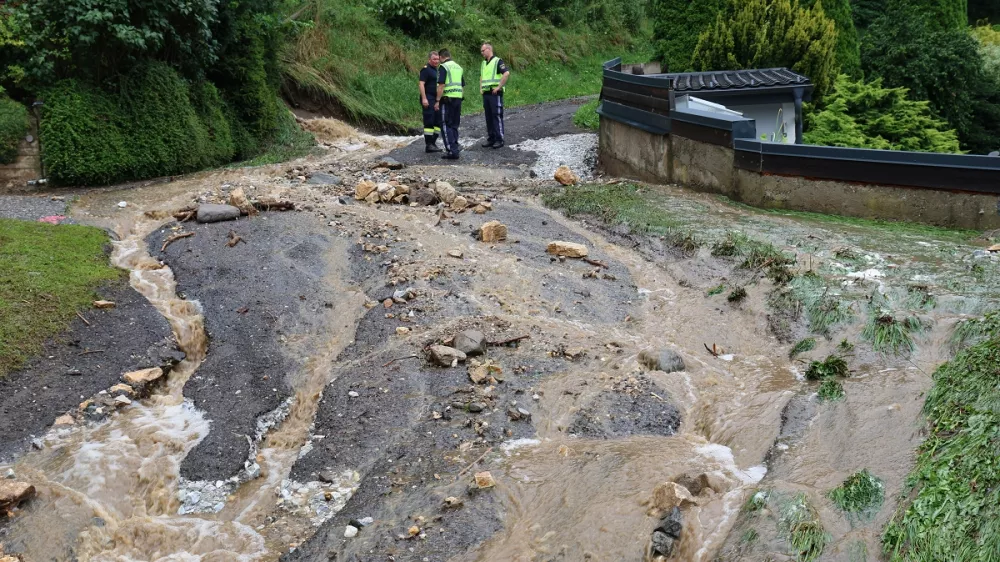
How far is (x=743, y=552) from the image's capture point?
183 inches

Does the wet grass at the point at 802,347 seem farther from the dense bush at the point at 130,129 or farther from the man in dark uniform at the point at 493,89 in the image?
the dense bush at the point at 130,129

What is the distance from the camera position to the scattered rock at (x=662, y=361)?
7109 millimetres

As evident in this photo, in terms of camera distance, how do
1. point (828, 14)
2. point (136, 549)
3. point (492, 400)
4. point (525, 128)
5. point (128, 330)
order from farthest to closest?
1. point (525, 128)
2. point (828, 14)
3. point (128, 330)
4. point (492, 400)
5. point (136, 549)

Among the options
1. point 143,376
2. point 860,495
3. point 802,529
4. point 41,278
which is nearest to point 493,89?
point 41,278

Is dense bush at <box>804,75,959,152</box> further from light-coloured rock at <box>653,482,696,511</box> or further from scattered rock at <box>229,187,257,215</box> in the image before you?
light-coloured rock at <box>653,482,696,511</box>

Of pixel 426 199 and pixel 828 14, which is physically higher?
pixel 828 14

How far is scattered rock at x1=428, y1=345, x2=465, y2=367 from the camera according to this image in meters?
7.05

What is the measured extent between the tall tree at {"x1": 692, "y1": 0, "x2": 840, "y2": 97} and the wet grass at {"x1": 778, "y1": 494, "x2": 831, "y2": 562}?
441 inches

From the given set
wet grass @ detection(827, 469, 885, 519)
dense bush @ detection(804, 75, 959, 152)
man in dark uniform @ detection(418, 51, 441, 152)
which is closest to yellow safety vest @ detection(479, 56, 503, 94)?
man in dark uniform @ detection(418, 51, 441, 152)

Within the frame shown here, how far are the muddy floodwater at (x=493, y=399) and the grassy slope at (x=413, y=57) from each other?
964 cm

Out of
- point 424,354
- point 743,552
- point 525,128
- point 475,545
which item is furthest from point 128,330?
point 525,128

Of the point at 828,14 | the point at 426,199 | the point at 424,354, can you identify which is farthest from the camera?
the point at 828,14

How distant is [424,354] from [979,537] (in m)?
4.26

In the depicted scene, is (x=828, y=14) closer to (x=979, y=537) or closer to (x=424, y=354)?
(x=424, y=354)
